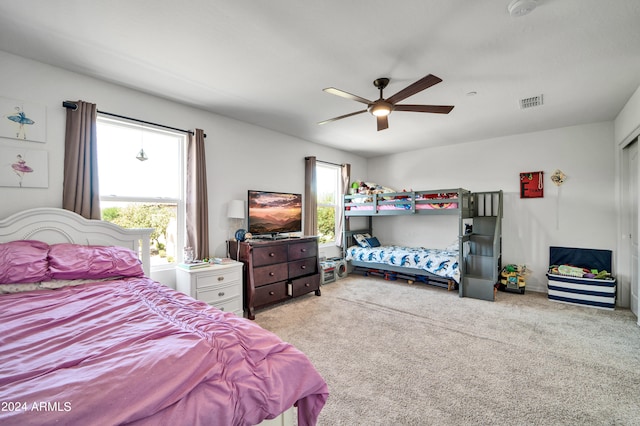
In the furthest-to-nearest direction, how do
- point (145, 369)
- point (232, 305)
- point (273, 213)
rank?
point (273, 213), point (232, 305), point (145, 369)

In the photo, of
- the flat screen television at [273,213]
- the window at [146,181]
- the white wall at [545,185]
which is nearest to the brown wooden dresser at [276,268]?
the flat screen television at [273,213]

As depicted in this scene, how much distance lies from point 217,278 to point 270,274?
72 centimetres

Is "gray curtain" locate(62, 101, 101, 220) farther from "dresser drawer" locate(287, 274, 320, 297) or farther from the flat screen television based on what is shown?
"dresser drawer" locate(287, 274, 320, 297)

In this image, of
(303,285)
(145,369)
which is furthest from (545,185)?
(145,369)

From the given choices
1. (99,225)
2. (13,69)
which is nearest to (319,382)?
(99,225)

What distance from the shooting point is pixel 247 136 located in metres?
3.97

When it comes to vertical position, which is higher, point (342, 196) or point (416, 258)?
point (342, 196)

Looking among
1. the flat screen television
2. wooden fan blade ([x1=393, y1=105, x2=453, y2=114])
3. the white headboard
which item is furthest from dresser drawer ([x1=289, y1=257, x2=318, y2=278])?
wooden fan blade ([x1=393, y1=105, x2=453, y2=114])

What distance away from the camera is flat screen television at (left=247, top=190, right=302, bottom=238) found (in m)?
3.79

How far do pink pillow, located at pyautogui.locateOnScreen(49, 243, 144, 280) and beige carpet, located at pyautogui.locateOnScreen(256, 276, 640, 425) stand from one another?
4.91 ft

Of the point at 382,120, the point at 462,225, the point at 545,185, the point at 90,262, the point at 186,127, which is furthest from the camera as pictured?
the point at 545,185

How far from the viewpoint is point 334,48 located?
222 cm

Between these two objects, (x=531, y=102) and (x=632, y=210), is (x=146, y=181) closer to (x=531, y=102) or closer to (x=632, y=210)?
(x=531, y=102)

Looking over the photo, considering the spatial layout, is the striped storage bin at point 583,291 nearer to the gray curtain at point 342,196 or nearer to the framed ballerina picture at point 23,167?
the gray curtain at point 342,196
